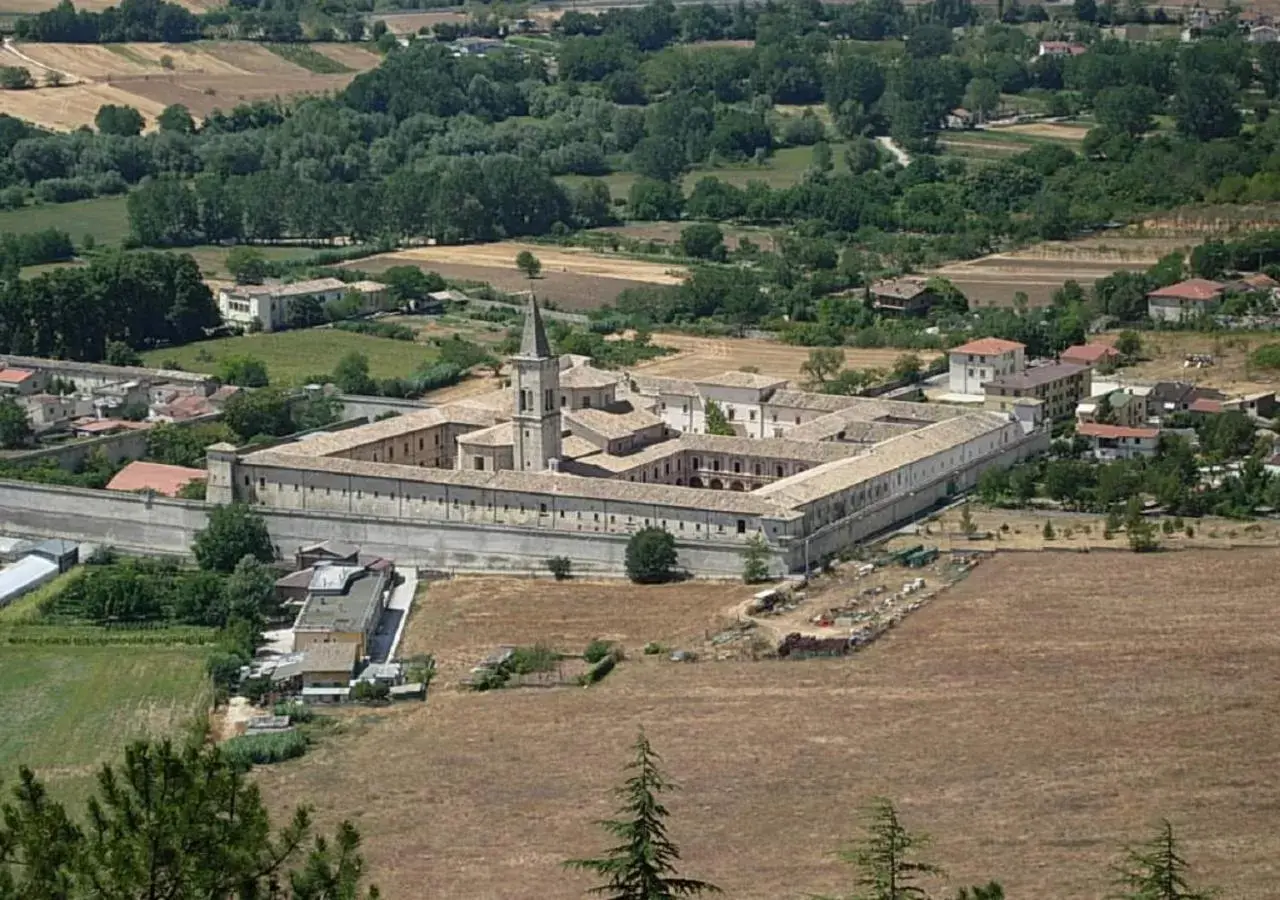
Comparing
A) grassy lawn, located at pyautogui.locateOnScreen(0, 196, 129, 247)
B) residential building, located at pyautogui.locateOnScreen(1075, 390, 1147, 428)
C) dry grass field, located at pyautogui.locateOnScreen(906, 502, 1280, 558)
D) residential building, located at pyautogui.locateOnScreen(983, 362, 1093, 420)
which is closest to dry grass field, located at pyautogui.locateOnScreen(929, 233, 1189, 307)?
residential building, located at pyautogui.locateOnScreen(983, 362, 1093, 420)

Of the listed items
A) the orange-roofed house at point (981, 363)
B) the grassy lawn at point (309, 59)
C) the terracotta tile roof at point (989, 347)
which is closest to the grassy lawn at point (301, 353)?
the orange-roofed house at point (981, 363)

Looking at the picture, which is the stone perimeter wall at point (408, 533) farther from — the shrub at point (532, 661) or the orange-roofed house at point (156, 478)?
the shrub at point (532, 661)

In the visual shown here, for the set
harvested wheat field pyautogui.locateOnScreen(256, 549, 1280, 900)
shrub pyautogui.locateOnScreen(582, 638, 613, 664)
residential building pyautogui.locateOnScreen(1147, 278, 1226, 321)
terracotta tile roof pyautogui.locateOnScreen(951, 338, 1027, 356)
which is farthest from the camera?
residential building pyautogui.locateOnScreen(1147, 278, 1226, 321)

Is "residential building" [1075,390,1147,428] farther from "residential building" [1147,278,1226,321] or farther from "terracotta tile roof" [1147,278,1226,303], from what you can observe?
"terracotta tile roof" [1147,278,1226,303]

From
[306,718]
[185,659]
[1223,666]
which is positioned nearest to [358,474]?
[185,659]

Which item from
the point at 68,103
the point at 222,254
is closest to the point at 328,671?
the point at 222,254

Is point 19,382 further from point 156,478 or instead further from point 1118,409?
point 1118,409
